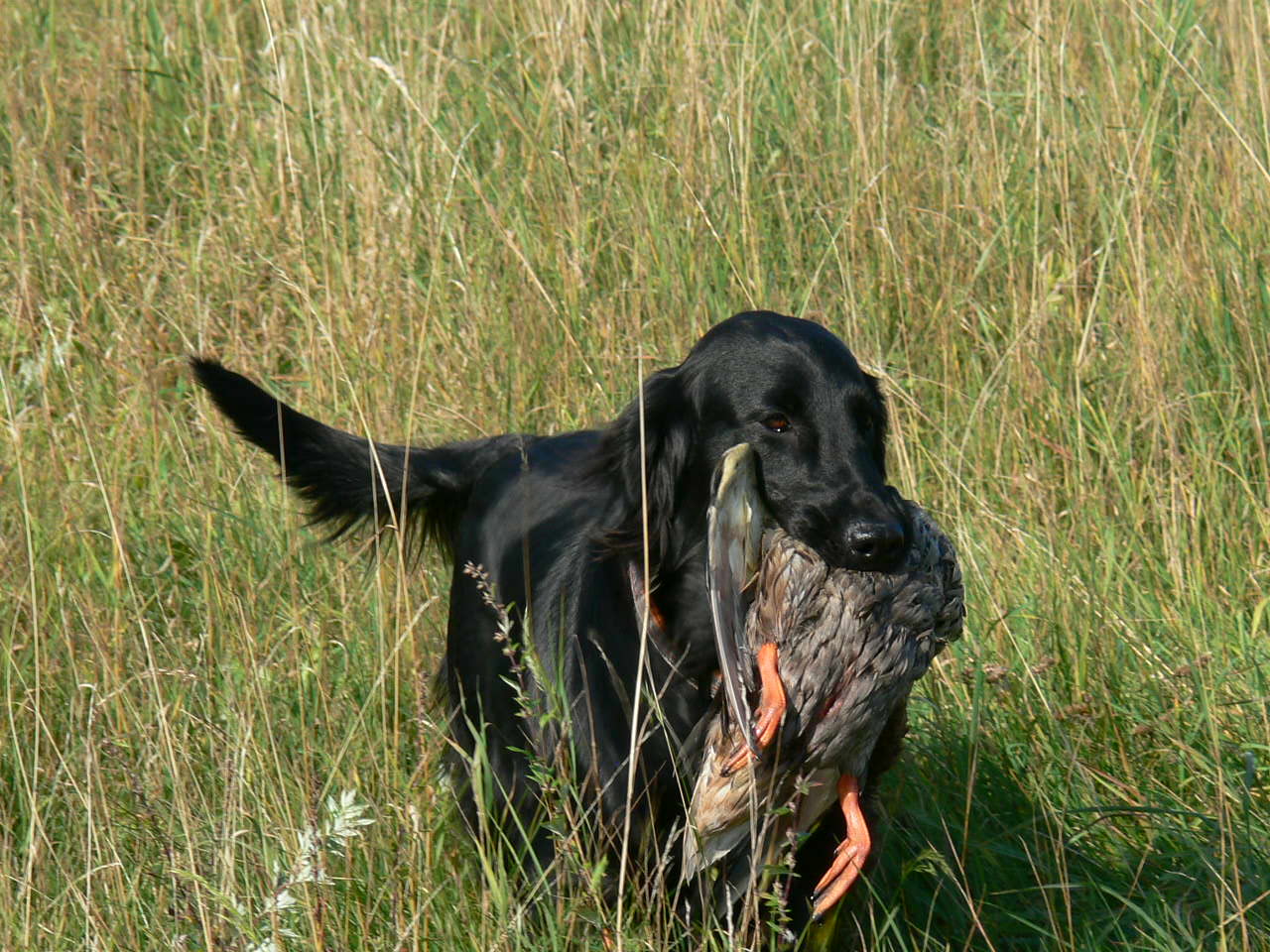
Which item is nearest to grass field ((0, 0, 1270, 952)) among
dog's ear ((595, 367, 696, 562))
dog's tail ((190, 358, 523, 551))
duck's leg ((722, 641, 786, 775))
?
dog's tail ((190, 358, 523, 551))

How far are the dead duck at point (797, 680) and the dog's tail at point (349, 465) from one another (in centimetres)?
88

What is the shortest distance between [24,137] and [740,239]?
7.04 feet

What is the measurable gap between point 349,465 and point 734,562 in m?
1.14

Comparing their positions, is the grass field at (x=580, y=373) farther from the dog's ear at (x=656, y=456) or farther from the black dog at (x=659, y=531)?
the dog's ear at (x=656, y=456)

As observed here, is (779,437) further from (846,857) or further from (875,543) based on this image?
(846,857)

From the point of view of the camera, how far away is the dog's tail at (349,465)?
2.79 meters

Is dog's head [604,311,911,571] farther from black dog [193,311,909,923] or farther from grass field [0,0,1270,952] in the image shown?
grass field [0,0,1270,952]

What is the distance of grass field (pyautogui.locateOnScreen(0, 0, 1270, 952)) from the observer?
2.35 meters

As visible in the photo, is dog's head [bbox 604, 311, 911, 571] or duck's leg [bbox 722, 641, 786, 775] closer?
duck's leg [bbox 722, 641, 786, 775]

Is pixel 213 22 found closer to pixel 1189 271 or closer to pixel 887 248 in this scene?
pixel 887 248

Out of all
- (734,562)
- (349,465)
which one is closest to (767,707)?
(734,562)

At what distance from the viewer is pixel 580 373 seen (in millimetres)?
3707

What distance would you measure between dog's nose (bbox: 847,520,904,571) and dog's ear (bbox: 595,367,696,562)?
0.37 metres

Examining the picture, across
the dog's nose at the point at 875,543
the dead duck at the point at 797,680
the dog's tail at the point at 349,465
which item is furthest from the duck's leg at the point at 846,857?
the dog's tail at the point at 349,465
